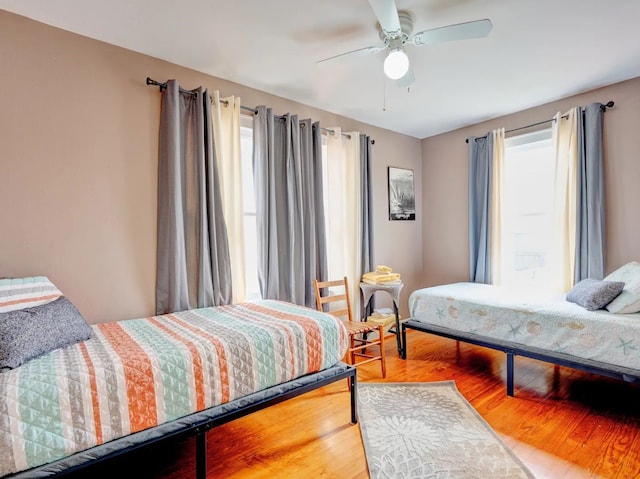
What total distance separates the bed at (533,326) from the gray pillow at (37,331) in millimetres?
2727

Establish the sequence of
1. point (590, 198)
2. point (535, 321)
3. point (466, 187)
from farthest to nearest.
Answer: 1. point (466, 187)
2. point (590, 198)
3. point (535, 321)

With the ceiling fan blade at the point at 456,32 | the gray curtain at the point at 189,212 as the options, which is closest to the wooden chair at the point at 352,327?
the gray curtain at the point at 189,212

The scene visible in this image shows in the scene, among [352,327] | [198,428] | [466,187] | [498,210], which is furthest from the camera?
[466,187]

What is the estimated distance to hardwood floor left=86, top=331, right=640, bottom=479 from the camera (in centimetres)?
181

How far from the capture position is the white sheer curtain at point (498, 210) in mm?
3787

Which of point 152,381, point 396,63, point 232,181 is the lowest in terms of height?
point 152,381

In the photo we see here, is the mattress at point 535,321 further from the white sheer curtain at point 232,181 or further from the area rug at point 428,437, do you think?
the white sheer curtain at point 232,181

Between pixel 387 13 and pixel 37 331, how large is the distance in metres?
2.22

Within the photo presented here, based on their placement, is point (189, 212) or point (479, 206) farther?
point (479, 206)

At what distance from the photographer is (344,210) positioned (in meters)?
3.65

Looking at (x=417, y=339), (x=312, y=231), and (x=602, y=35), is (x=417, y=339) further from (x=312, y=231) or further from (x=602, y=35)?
(x=602, y=35)

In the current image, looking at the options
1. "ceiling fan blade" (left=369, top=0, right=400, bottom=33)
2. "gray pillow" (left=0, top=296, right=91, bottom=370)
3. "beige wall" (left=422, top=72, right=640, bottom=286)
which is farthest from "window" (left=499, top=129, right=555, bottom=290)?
"gray pillow" (left=0, top=296, right=91, bottom=370)

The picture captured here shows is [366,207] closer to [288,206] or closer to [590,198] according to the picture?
A: [288,206]

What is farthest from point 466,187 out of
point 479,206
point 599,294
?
point 599,294
